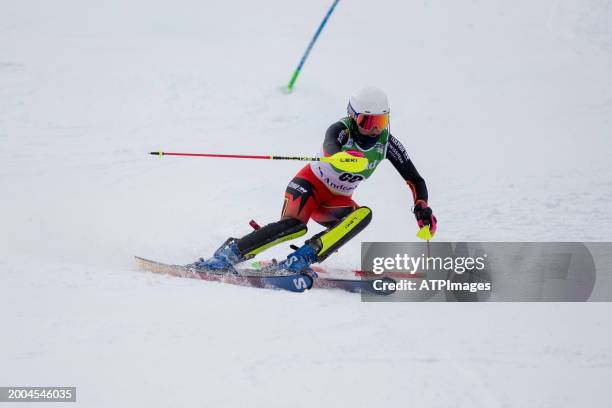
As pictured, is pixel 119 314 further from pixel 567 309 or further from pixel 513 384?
pixel 567 309

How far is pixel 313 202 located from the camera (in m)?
5.74

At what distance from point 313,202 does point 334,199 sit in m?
0.22

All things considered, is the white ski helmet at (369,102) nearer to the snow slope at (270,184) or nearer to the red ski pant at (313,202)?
the red ski pant at (313,202)

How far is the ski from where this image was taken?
5.29m

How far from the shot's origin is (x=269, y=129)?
10211 millimetres

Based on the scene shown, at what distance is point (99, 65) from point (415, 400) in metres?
9.66

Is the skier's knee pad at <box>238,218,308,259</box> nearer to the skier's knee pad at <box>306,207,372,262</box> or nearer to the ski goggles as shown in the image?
the skier's knee pad at <box>306,207,372,262</box>

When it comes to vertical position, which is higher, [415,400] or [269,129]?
[415,400]

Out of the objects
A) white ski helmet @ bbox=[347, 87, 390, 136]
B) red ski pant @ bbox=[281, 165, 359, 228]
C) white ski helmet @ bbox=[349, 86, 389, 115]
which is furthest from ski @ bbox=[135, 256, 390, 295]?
white ski helmet @ bbox=[349, 86, 389, 115]

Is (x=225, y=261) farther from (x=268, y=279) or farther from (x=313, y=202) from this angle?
(x=313, y=202)

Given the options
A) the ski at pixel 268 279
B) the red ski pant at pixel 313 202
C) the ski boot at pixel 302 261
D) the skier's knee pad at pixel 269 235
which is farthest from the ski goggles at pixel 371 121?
the ski at pixel 268 279

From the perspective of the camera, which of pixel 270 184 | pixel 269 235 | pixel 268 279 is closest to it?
pixel 268 279

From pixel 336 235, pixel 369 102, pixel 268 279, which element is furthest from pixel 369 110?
pixel 268 279

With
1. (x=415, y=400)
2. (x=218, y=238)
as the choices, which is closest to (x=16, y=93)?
(x=218, y=238)
